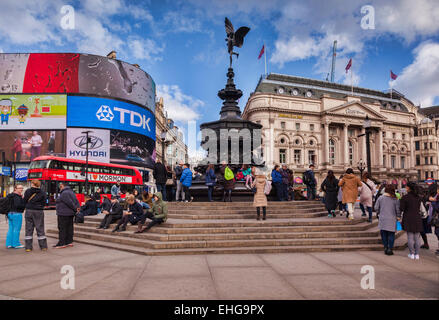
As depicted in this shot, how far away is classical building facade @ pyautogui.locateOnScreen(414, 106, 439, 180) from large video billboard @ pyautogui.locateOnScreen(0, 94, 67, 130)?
79.0 meters

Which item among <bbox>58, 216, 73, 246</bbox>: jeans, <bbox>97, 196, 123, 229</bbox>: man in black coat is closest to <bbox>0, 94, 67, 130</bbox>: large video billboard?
<bbox>97, 196, 123, 229</bbox>: man in black coat

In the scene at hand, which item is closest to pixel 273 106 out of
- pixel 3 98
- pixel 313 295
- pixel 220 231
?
pixel 3 98

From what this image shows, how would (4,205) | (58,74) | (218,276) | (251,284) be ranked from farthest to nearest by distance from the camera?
1. (58,74)
2. (4,205)
3. (218,276)
4. (251,284)

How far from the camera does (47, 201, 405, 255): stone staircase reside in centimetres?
695

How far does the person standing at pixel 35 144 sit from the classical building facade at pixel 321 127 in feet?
112

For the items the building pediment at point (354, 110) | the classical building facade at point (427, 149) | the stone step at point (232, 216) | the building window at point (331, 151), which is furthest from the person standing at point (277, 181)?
the classical building facade at point (427, 149)

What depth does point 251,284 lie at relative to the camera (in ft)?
14.6

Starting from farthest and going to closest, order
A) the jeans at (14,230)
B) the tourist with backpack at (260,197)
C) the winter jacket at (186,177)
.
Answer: the winter jacket at (186,177), the tourist with backpack at (260,197), the jeans at (14,230)

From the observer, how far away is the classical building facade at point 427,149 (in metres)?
73.9

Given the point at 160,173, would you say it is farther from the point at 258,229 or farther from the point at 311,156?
the point at 311,156

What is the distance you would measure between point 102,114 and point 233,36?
34765mm

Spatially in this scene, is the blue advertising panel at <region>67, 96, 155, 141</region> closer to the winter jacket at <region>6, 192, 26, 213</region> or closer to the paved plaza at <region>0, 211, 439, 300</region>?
the winter jacket at <region>6, 192, 26, 213</region>

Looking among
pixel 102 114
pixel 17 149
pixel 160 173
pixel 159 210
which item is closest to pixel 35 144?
pixel 17 149

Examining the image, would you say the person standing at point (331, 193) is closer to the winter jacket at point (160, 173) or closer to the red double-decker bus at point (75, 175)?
the winter jacket at point (160, 173)
